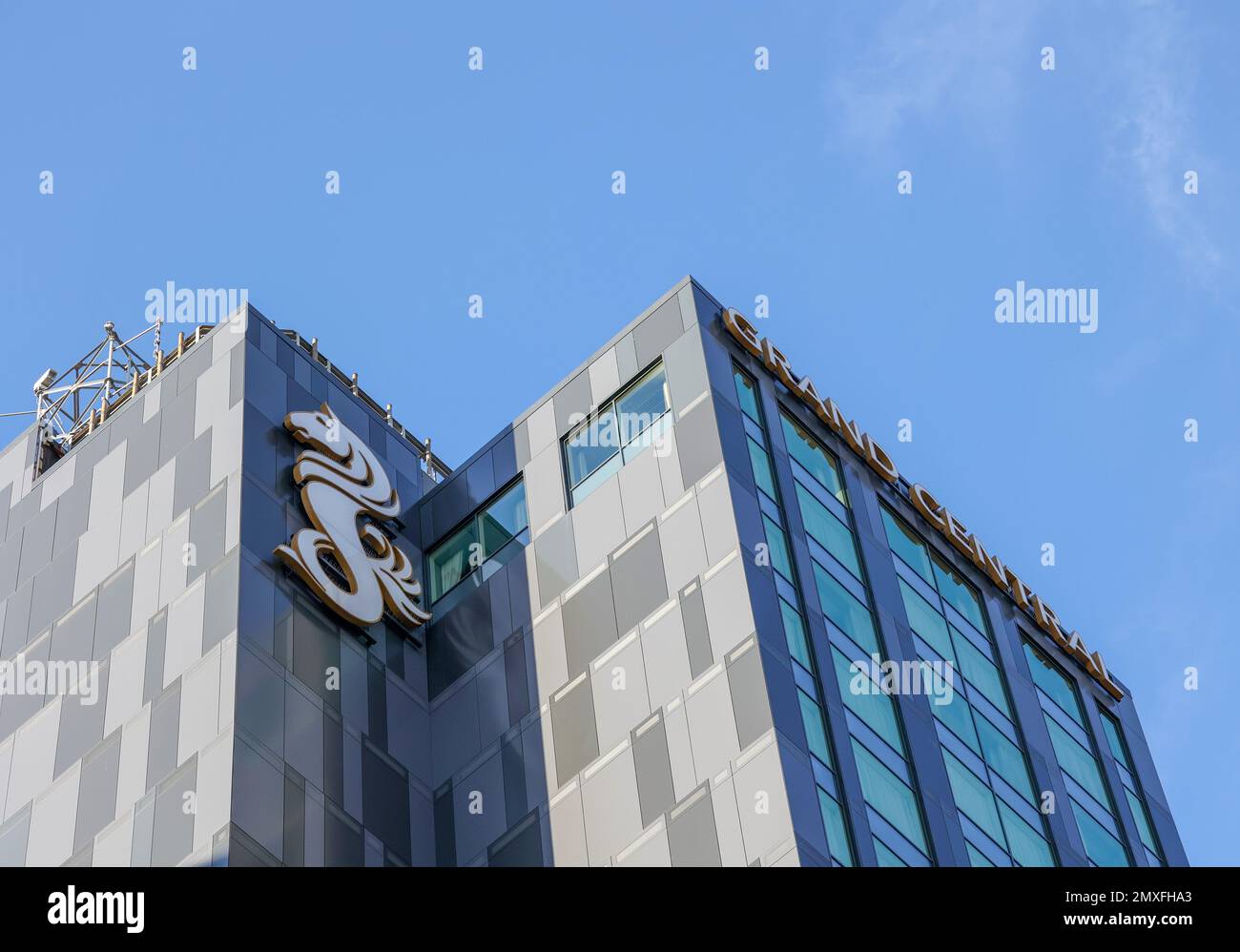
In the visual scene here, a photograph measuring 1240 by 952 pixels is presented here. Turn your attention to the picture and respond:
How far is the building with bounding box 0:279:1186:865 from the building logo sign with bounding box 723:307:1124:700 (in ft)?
0.46

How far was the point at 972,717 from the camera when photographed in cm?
4669

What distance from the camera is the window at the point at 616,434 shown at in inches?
1785

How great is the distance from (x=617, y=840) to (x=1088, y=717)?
21063mm

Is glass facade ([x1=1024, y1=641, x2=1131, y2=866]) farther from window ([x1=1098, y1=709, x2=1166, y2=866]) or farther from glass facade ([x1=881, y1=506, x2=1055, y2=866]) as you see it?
glass facade ([x1=881, y1=506, x2=1055, y2=866])

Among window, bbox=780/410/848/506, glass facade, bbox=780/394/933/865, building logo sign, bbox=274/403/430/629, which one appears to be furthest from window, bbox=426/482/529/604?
glass facade, bbox=780/394/933/865

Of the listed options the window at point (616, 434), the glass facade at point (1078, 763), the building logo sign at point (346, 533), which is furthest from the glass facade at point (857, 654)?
the building logo sign at point (346, 533)

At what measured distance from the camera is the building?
3875 centimetres

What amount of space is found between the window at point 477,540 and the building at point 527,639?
0.38 feet

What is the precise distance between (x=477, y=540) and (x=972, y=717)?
12712 millimetres

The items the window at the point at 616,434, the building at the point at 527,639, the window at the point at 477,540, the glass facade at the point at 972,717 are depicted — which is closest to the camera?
the building at the point at 527,639

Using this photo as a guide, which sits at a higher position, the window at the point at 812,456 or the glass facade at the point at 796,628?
the window at the point at 812,456

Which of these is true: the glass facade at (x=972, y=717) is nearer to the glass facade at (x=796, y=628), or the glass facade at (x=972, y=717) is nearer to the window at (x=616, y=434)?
the glass facade at (x=796, y=628)
